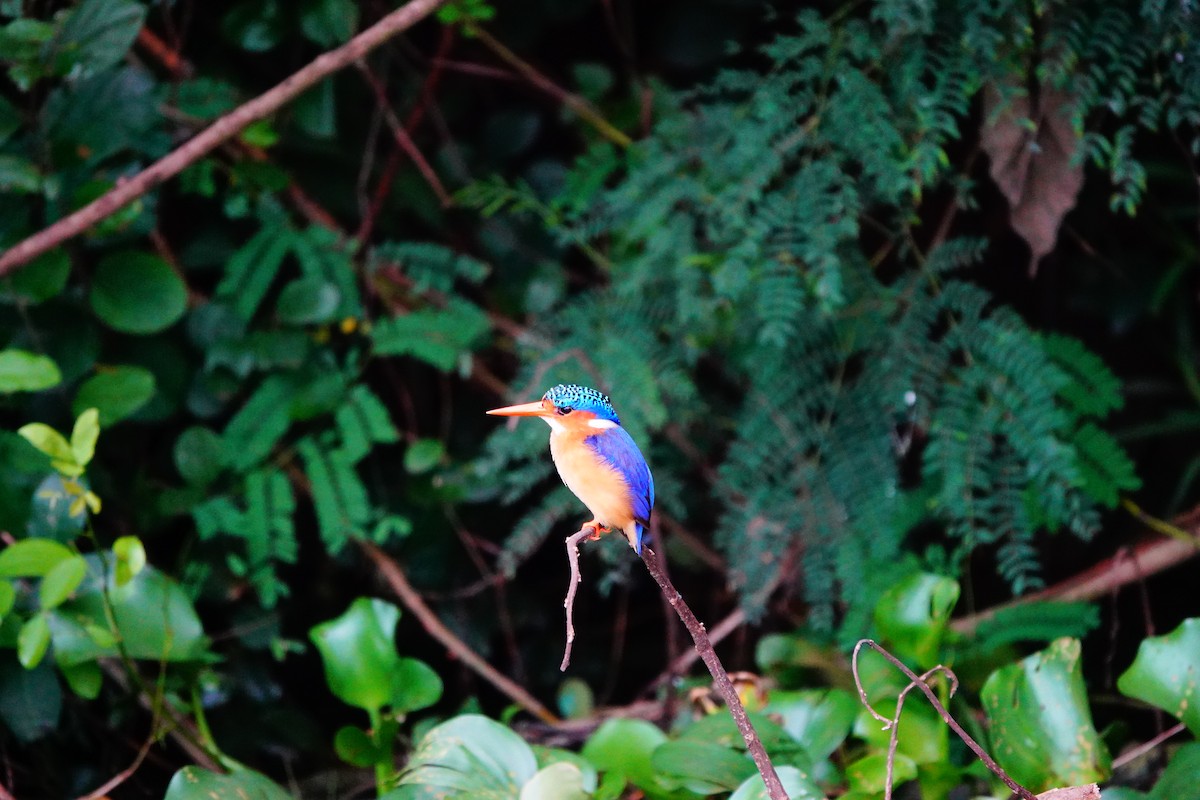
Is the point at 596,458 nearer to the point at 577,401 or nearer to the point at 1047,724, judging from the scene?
the point at 577,401

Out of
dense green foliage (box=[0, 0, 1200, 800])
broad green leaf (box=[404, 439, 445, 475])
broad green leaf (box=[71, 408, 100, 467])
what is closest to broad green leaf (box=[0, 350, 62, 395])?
dense green foliage (box=[0, 0, 1200, 800])

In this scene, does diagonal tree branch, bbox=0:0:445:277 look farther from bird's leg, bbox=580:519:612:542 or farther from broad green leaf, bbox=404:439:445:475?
bird's leg, bbox=580:519:612:542

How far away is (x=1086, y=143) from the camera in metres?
1.92

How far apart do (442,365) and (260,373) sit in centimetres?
42

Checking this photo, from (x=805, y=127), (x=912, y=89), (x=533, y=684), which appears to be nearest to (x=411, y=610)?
(x=533, y=684)

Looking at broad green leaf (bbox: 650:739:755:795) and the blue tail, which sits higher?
the blue tail

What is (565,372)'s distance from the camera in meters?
2.29

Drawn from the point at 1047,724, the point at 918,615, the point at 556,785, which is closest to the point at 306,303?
the point at 556,785

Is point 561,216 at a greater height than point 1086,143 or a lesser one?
lesser

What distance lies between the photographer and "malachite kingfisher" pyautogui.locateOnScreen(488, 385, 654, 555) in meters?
1.12

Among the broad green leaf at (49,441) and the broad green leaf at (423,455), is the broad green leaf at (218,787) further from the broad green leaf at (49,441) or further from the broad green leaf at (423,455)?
the broad green leaf at (423,455)

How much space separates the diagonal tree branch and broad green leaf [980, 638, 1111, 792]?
146 centimetres

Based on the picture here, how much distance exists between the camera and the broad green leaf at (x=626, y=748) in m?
1.87

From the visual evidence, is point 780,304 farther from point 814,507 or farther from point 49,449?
point 49,449
